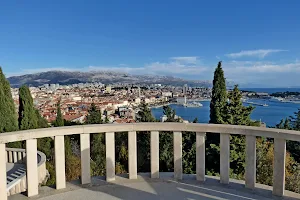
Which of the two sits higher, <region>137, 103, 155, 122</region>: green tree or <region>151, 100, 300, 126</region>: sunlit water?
<region>137, 103, 155, 122</region>: green tree

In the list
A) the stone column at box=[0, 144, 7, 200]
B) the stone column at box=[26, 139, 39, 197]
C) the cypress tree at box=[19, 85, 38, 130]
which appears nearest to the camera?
the stone column at box=[0, 144, 7, 200]

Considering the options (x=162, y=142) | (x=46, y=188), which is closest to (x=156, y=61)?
(x=162, y=142)

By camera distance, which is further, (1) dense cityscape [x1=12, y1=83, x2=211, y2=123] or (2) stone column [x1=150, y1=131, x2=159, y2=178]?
(1) dense cityscape [x1=12, y1=83, x2=211, y2=123]

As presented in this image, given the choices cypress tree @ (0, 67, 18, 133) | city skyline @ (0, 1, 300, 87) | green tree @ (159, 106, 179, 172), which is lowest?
green tree @ (159, 106, 179, 172)

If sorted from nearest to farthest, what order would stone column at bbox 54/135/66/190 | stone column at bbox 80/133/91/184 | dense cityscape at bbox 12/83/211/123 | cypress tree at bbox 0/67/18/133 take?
stone column at bbox 54/135/66/190
stone column at bbox 80/133/91/184
cypress tree at bbox 0/67/18/133
dense cityscape at bbox 12/83/211/123

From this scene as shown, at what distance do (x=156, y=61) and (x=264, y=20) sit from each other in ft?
71.1

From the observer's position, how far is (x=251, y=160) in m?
2.84

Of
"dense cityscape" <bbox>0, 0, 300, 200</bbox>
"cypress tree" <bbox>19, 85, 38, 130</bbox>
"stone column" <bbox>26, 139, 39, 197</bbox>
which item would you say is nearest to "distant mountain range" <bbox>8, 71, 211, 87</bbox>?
"dense cityscape" <bbox>0, 0, 300, 200</bbox>

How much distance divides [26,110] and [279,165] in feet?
42.4

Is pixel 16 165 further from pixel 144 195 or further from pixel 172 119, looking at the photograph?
pixel 172 119

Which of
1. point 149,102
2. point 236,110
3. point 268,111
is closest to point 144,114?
point 149,102

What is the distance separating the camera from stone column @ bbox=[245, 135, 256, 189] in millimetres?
2805

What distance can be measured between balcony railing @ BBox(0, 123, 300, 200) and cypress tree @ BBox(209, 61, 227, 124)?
1206 centimetres

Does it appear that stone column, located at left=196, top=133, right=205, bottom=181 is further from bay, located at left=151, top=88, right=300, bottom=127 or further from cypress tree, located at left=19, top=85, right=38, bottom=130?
bay, located at left=151, top=88, right=300, bottom=127
